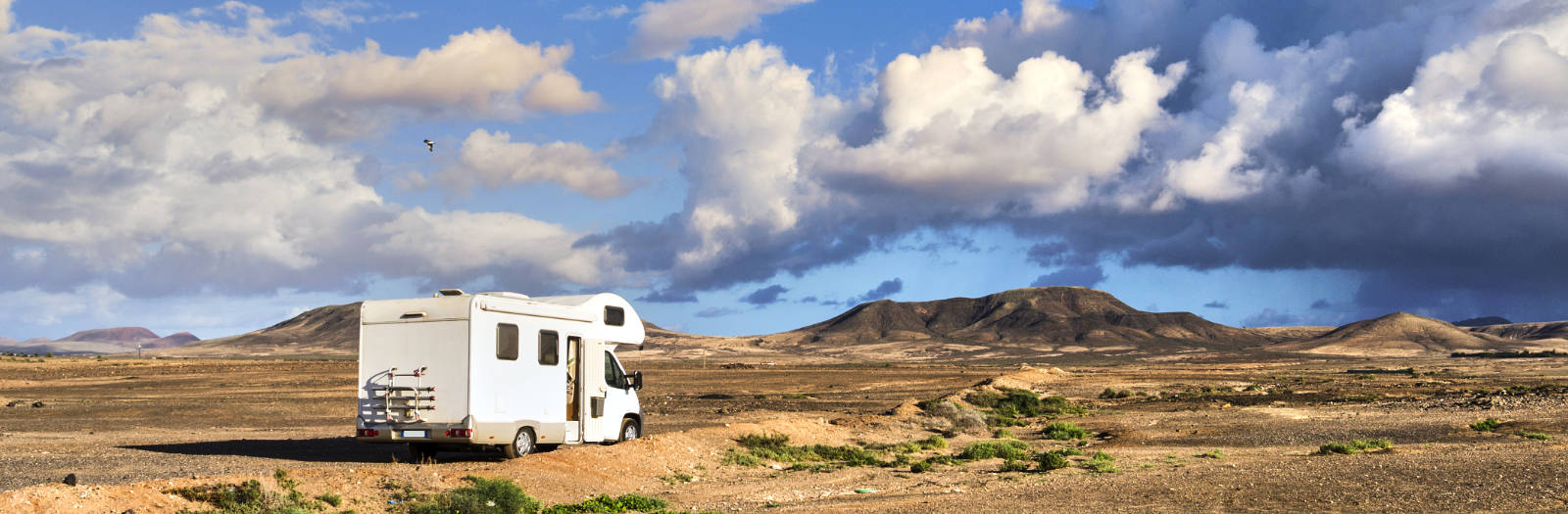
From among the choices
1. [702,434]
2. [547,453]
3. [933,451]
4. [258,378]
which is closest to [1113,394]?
[933,451]

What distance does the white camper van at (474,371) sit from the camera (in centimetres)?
1775

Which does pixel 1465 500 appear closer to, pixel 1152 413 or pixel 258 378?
pixel 1152 413

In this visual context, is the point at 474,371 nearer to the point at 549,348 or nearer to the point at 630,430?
the point at 549,348

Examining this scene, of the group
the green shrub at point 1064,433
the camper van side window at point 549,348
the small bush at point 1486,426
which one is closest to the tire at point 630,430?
the camper van side window at point 549,348

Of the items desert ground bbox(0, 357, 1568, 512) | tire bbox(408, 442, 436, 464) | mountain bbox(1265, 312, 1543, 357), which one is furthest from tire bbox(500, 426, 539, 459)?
mountain bbox(1265, 312, 1543, 357)

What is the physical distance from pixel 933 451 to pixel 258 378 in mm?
57494

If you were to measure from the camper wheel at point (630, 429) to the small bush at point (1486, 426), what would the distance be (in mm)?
18749

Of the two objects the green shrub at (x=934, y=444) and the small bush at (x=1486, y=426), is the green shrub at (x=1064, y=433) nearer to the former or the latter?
the green shrub at (x=934, y=444)

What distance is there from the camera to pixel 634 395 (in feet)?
72.1

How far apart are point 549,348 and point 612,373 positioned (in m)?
1.85

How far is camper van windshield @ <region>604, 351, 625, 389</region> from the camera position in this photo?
20594mm

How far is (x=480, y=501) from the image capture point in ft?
46.1

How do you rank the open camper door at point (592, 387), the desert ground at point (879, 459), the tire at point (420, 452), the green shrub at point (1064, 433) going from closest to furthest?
the desert ground at point (879, 459), the tire at point (420, 452), the open camper door at point (592, 387), the green shrub at point (1064, 433)

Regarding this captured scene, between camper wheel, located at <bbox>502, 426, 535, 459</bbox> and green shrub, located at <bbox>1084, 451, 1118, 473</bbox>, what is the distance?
957 centimetres
